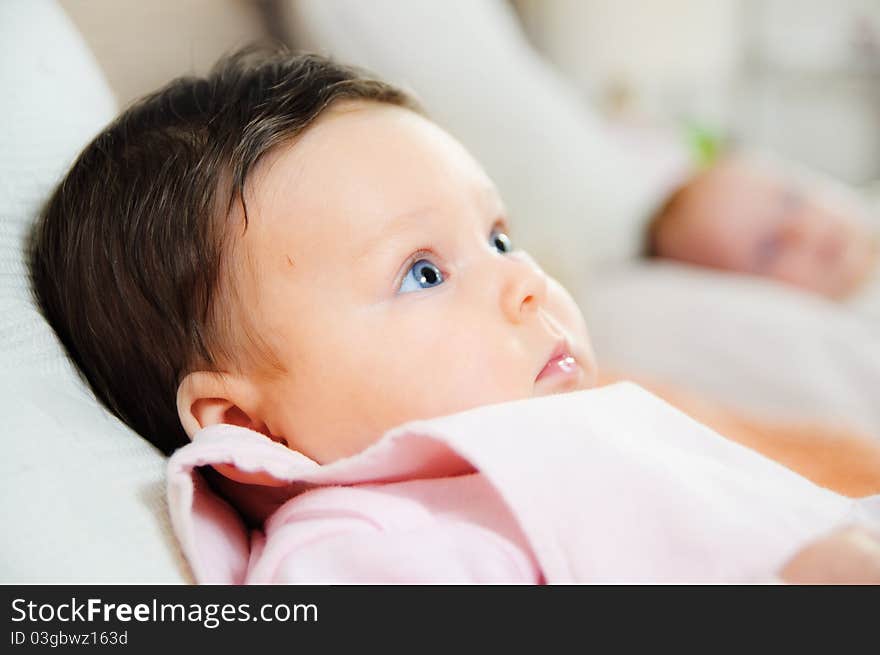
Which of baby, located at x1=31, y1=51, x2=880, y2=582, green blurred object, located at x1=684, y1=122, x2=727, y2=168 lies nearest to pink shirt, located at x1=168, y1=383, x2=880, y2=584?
baby, located at x1=31, y1=51, x2=880, y2=582

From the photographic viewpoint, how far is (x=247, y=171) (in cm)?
70

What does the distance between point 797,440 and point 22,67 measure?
100 cm

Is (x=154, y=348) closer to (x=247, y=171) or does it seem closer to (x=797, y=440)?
(x=247, y=171)

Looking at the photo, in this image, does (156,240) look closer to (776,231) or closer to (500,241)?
(500,241)

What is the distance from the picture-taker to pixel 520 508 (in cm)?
54

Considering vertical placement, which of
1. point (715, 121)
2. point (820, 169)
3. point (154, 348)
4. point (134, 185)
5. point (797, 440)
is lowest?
point (820, 169)

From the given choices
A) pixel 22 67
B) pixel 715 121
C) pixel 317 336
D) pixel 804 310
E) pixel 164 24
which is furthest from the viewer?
pixel 715 121

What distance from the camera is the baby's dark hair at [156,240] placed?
0.70m

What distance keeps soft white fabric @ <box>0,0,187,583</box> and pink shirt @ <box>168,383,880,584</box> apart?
40 millimetres

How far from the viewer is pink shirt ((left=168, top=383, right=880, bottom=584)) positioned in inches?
21.5

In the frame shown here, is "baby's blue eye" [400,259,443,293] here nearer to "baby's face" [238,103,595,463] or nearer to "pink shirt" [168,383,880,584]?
"baby's face" [238,103,595,463]

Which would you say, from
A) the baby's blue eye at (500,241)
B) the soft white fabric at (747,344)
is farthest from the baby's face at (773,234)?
the baby's blue eye at (500,241)
